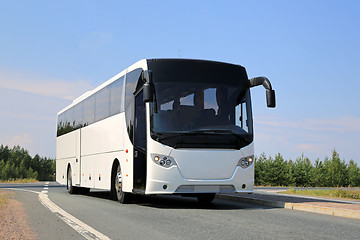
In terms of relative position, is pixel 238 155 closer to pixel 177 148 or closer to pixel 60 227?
pixel 177 148

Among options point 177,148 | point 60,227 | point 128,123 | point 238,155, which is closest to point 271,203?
point 238,155

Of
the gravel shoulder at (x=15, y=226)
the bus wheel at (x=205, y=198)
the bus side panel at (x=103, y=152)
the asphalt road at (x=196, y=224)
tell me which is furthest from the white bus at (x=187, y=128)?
the gravel shoulder at (x=15, y=226)

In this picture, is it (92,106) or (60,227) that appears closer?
(60,227)

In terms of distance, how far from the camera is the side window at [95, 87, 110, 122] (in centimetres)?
1750

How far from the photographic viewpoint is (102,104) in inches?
717

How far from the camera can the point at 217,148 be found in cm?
1316

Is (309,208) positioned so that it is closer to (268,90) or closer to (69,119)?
(268,90)

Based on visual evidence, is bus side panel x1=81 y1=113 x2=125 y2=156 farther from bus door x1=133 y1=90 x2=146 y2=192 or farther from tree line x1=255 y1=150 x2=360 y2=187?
tree line x1=255 y1=150 x2=360 y2=187

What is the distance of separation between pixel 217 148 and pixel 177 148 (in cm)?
103

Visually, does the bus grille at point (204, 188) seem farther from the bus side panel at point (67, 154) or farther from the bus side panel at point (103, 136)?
the bus side panel at point (67, 154)

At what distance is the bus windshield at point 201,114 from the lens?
13023 mm

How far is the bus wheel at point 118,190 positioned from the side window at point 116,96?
1.79 metres

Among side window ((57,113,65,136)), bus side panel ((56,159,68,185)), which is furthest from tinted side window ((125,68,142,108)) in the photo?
side window ((57,113,65,136))

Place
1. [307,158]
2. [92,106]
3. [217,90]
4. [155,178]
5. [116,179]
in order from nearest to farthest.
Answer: [155,178] → [217,90] → [116,179] → [92,106] → [307,158]
